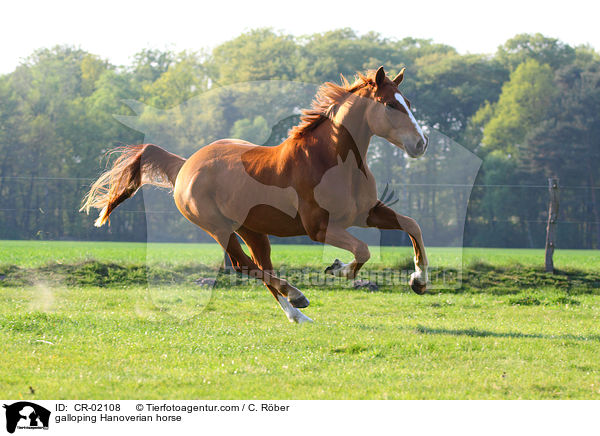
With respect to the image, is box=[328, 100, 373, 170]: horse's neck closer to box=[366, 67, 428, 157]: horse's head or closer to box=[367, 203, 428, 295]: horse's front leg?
→ box=[366, 67, 428, 157]: horse's head

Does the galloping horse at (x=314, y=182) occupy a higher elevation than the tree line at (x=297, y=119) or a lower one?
lower

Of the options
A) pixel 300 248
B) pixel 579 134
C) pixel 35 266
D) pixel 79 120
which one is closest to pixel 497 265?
pixel 300 248

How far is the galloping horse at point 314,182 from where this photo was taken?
542 cm

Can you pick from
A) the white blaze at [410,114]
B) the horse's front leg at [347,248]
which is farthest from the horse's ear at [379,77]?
the horse's front leg at [347,248]

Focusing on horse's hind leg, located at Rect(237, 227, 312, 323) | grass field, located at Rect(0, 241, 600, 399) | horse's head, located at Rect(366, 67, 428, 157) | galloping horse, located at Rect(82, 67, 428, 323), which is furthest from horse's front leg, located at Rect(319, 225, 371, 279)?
horse's hind leg, located at Rect(237, 227, 312, 323)

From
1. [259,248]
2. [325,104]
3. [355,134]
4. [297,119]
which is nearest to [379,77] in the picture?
[355,134]

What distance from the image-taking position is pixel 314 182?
5570 millimetres

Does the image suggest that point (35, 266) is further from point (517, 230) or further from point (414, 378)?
point (517, 230)

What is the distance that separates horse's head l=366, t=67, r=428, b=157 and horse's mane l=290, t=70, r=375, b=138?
1.11ft

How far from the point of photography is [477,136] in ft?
104

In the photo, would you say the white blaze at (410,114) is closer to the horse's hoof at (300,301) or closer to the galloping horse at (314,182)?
the galloping horse at (314,182)

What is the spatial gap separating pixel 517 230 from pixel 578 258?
A: 9.03 feet

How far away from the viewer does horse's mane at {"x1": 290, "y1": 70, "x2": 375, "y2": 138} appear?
573cm

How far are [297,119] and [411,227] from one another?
407cm
